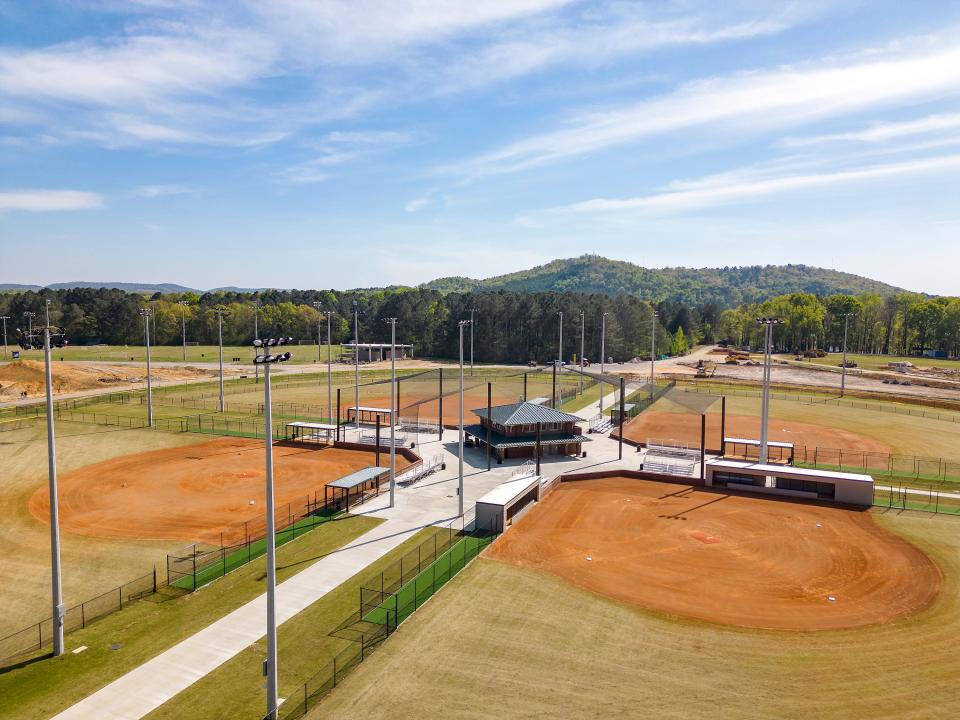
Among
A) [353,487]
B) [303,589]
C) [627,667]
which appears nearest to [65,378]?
[353,487]

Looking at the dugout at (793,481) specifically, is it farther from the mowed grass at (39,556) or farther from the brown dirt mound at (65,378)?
the brown dirt mound at (65,378)

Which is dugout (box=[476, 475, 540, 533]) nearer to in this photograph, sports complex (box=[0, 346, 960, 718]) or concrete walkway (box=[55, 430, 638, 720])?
sports complex (box=[0, 346, 960, 718])

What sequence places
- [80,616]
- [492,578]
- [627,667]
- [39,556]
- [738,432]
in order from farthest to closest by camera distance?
[738,432]
[39,556]
[492,578]
[80,616]
[627,667]

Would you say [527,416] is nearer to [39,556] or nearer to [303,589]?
[303,589]

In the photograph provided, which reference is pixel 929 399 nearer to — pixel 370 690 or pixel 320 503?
pixel 320 503

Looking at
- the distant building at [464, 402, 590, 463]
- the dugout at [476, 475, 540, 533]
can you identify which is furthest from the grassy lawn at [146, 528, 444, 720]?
the distant building at [464, 402, 590, 463]

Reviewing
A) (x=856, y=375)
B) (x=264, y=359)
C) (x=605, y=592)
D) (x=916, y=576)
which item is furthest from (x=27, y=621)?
(x=856, y=375)

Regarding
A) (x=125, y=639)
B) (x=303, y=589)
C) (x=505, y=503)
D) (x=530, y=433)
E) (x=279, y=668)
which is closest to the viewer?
(x=279, y=668)
